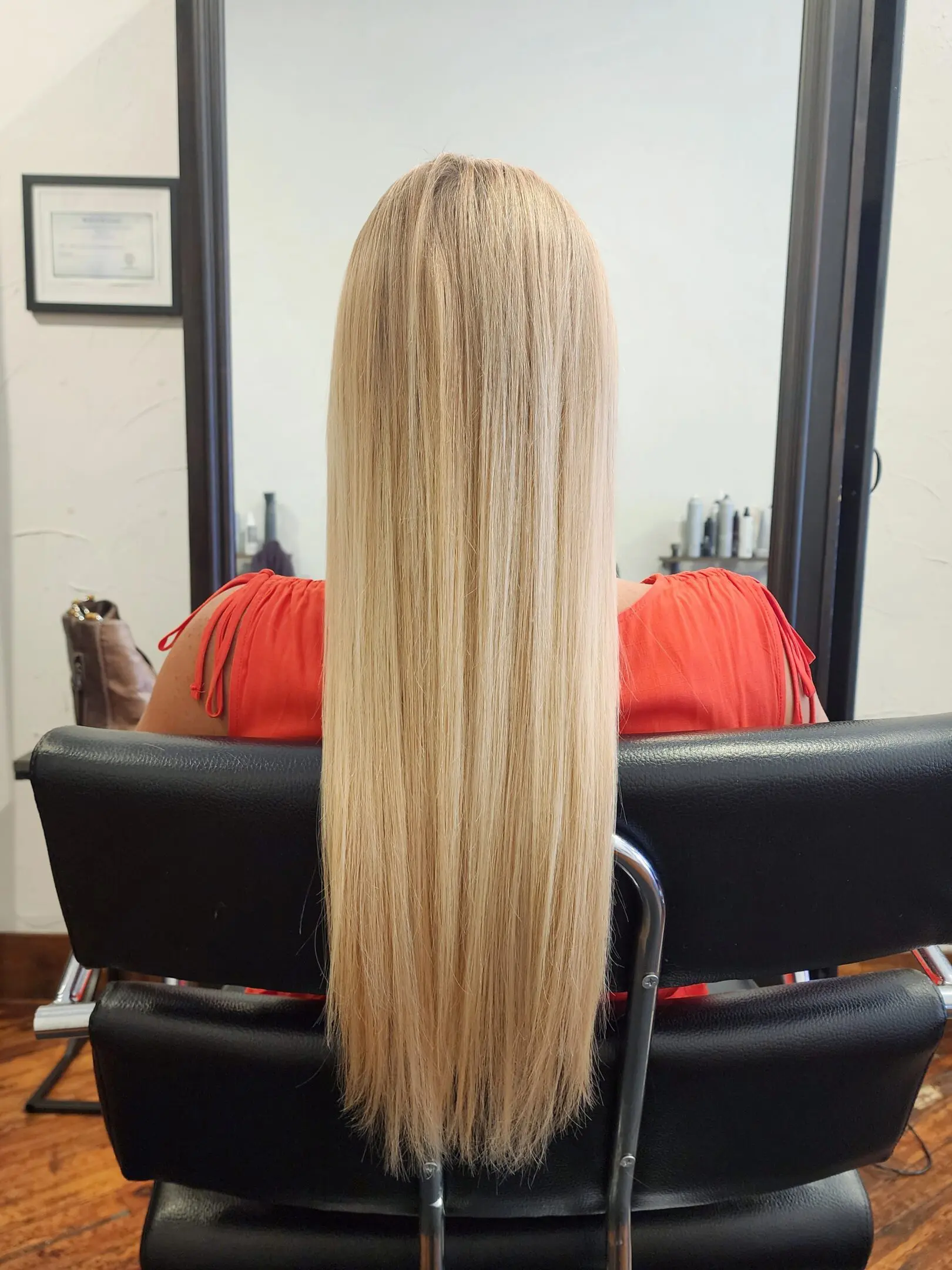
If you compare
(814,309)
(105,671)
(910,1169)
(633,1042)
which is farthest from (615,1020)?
(814,309)

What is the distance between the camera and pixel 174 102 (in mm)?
1343

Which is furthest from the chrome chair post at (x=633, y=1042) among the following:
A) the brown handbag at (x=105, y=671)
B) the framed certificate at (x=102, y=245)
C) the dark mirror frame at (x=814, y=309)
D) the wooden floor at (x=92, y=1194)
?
the framed certificate at (x=102, y=245)

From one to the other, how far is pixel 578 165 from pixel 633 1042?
1.35m

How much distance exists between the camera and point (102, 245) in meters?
1.39

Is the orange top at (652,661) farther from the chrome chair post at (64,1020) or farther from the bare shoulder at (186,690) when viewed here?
the chrome chair post at (64,1020)

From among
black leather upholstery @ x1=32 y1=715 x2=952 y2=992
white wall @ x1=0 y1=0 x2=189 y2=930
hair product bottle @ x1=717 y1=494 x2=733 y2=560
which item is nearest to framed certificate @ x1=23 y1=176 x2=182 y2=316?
white wall @ x1=0 y1=0 x2=189 y2=930

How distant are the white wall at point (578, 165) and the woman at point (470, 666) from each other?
0.79m

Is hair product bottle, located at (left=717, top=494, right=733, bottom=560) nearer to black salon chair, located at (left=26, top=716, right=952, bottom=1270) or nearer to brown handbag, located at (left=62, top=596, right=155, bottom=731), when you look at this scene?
black salon chair, located at (left=26, top=716, right=952, bottom=1270)

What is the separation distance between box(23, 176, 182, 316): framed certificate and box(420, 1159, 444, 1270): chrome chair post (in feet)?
4.59

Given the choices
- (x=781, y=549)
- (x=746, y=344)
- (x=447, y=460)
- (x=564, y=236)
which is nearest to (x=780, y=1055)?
(x=447, y=460)

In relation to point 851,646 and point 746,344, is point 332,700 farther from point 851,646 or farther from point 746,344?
point 851,646

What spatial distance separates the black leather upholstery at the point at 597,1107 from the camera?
513mm

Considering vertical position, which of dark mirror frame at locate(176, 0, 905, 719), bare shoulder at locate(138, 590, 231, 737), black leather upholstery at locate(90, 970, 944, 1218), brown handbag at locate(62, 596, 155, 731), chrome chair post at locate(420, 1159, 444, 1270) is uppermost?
dark mirror frame at locate(176, 0, 905, 719)

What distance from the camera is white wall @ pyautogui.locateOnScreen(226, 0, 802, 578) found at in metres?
1.29
